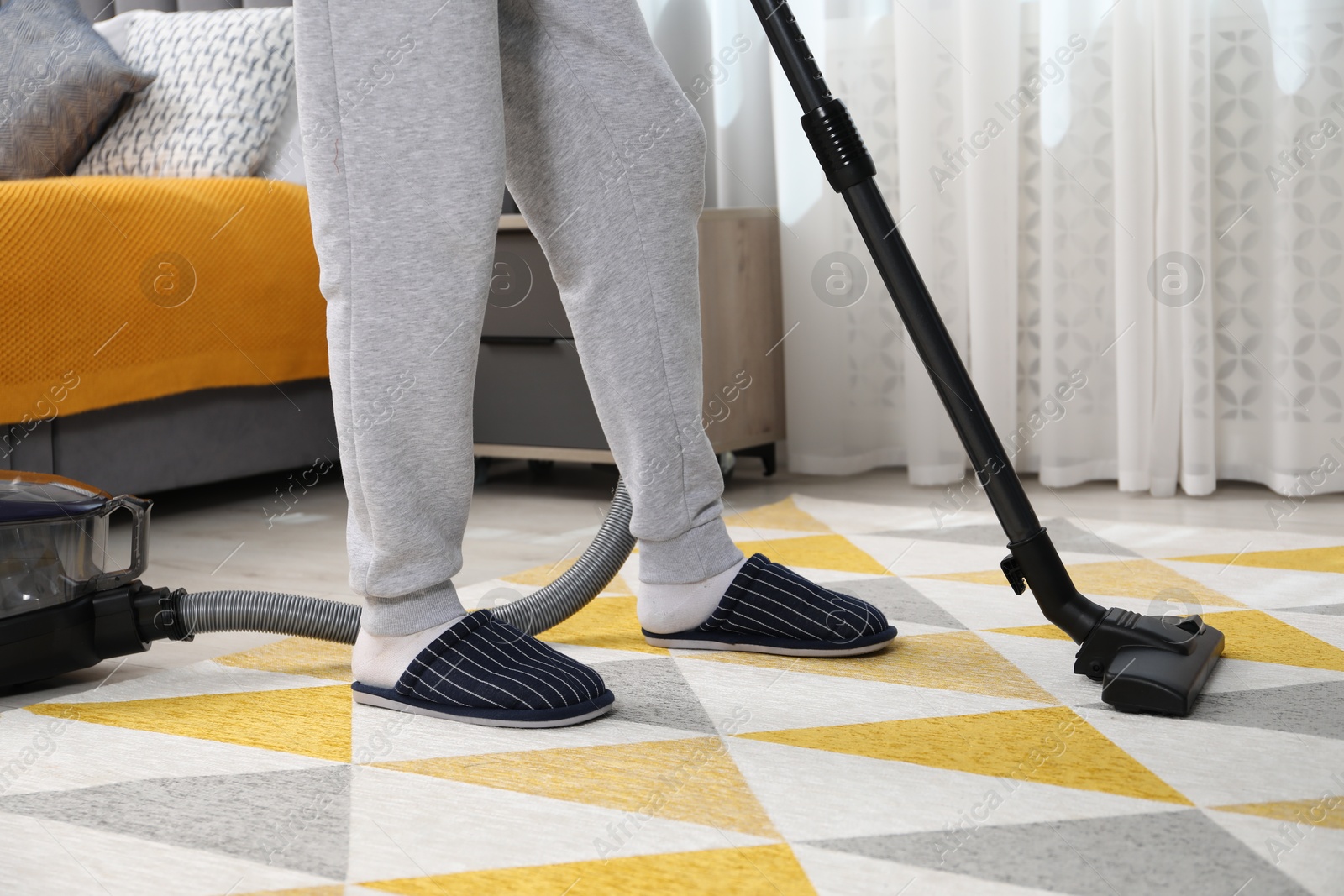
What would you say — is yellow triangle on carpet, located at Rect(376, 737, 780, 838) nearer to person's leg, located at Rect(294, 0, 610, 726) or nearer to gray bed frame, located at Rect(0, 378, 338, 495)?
person's leg, located at Rect(294, 0, 610, 726)

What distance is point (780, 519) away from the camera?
1.78m

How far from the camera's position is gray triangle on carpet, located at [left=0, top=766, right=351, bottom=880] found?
713 mm

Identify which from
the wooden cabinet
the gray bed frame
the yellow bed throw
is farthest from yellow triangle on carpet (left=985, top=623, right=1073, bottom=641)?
the yellow bed throw

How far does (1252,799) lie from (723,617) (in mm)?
455

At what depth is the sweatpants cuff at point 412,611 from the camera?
0.93 m

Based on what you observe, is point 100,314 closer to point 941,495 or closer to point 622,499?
point 622,499

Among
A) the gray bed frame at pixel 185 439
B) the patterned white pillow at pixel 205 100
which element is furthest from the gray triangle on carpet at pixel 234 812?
the patterned white pillow at pixel 205 100

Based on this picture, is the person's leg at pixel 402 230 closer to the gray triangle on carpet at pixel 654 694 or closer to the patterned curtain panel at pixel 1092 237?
the gray triangle on carpet at pixel 654 694

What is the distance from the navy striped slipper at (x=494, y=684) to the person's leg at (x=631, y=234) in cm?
16

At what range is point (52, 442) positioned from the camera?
171 cm

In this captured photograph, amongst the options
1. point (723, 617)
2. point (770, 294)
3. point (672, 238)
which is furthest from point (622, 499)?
point (770, 294)

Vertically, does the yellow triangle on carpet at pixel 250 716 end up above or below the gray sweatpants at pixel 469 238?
below

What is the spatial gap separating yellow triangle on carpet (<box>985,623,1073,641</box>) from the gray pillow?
1.94 m

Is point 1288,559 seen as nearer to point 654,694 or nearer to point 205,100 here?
point 654,694
